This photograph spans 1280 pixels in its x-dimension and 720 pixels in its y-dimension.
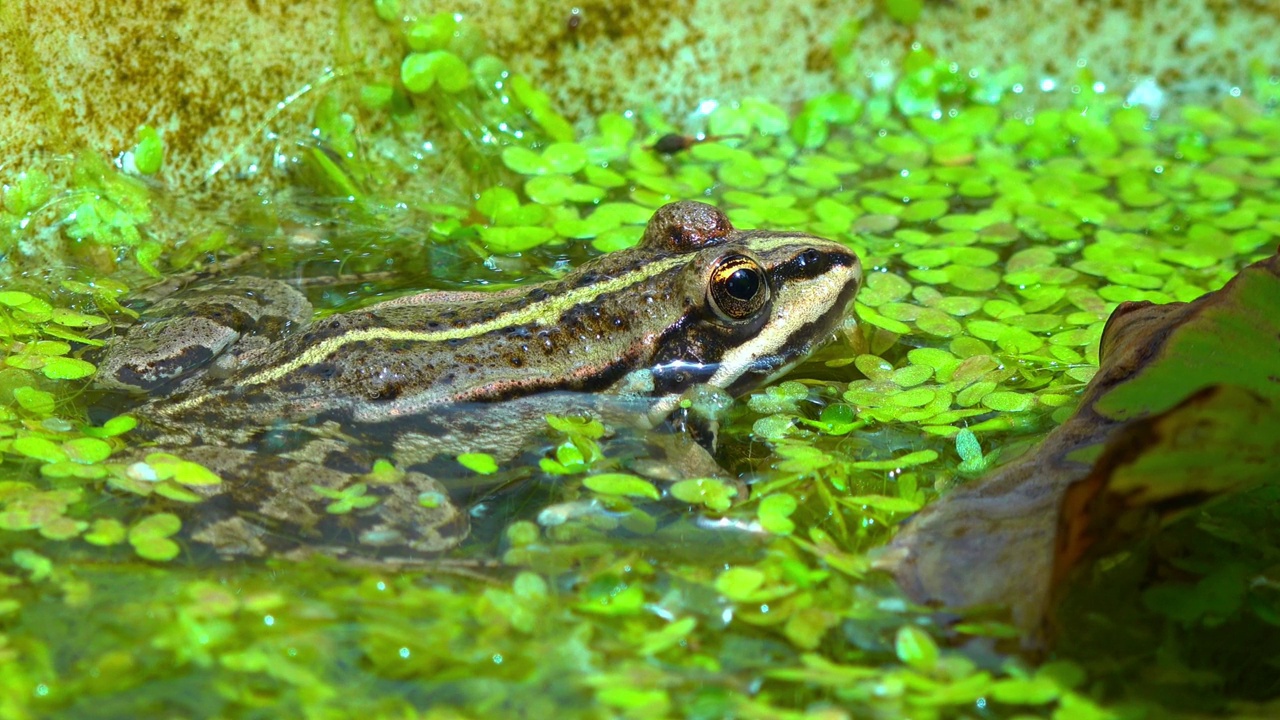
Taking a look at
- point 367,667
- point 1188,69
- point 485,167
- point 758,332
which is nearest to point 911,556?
point 758,332

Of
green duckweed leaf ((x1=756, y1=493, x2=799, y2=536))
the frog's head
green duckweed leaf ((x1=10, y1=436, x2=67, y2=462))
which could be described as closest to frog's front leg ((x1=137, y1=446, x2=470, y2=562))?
green duckweed leaf ((x1=10, y1=436, x2=67, y2=462))

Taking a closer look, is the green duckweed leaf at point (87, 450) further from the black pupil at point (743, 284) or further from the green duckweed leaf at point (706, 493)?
the black pupil at point (743, 284)

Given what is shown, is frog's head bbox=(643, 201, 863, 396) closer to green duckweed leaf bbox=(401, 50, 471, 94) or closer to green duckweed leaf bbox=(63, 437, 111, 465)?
green duckweed leaf bbox=(401, 50, 471, 94)

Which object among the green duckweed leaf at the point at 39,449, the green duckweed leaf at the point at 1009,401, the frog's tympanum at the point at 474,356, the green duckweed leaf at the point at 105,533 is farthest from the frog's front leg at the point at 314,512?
the green duckweed leaf at the point at 1009,401

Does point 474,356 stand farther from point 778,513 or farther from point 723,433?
point 778,513

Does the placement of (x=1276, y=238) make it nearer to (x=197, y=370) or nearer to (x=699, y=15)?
(x=699, y=15)

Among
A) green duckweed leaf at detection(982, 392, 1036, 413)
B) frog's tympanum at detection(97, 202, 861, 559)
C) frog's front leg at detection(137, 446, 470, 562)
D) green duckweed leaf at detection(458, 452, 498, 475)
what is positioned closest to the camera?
frog's front leg at detection(137, 446, 470, 562)
